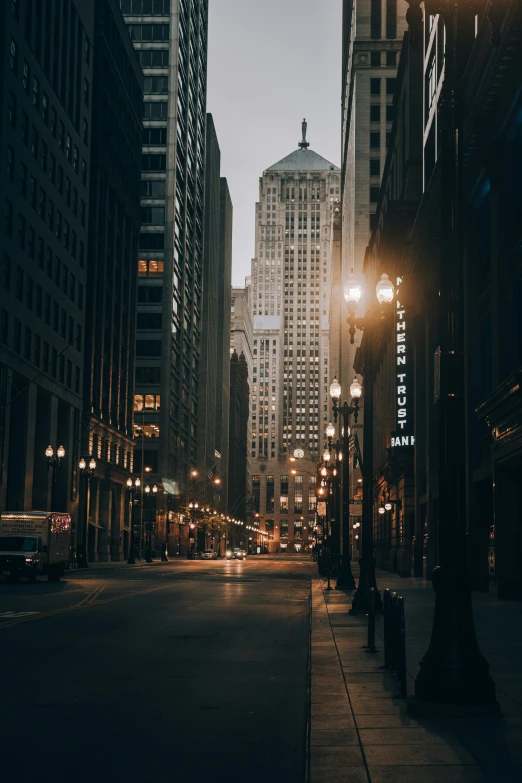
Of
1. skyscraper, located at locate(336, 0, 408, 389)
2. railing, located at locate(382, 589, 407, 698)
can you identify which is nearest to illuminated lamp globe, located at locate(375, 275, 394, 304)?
railing, located at locate(382, 589, 407, 698)

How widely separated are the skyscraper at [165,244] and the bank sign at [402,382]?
58334mm

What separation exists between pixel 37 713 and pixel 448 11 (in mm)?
8691

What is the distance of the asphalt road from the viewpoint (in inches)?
333

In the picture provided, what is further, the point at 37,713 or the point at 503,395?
the point at 503,395

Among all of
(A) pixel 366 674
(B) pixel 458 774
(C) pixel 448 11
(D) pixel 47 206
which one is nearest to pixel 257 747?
(B) pixel 458 774

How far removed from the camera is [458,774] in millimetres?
7375

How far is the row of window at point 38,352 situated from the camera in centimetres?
6319

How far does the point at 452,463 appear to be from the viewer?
10375mm

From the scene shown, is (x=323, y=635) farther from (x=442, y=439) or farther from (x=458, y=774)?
(x=458, y=774)

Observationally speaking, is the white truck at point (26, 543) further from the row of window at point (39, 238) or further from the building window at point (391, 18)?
the building window at point (391, 18)

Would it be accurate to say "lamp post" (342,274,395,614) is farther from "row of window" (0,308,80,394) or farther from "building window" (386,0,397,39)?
"building window" (386,0,397,39)

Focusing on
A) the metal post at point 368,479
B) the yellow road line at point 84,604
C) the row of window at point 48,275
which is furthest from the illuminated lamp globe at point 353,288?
the row of window at point 48,275

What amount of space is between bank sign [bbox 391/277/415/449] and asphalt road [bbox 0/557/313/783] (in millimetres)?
33319

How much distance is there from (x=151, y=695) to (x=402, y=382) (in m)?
47.5
